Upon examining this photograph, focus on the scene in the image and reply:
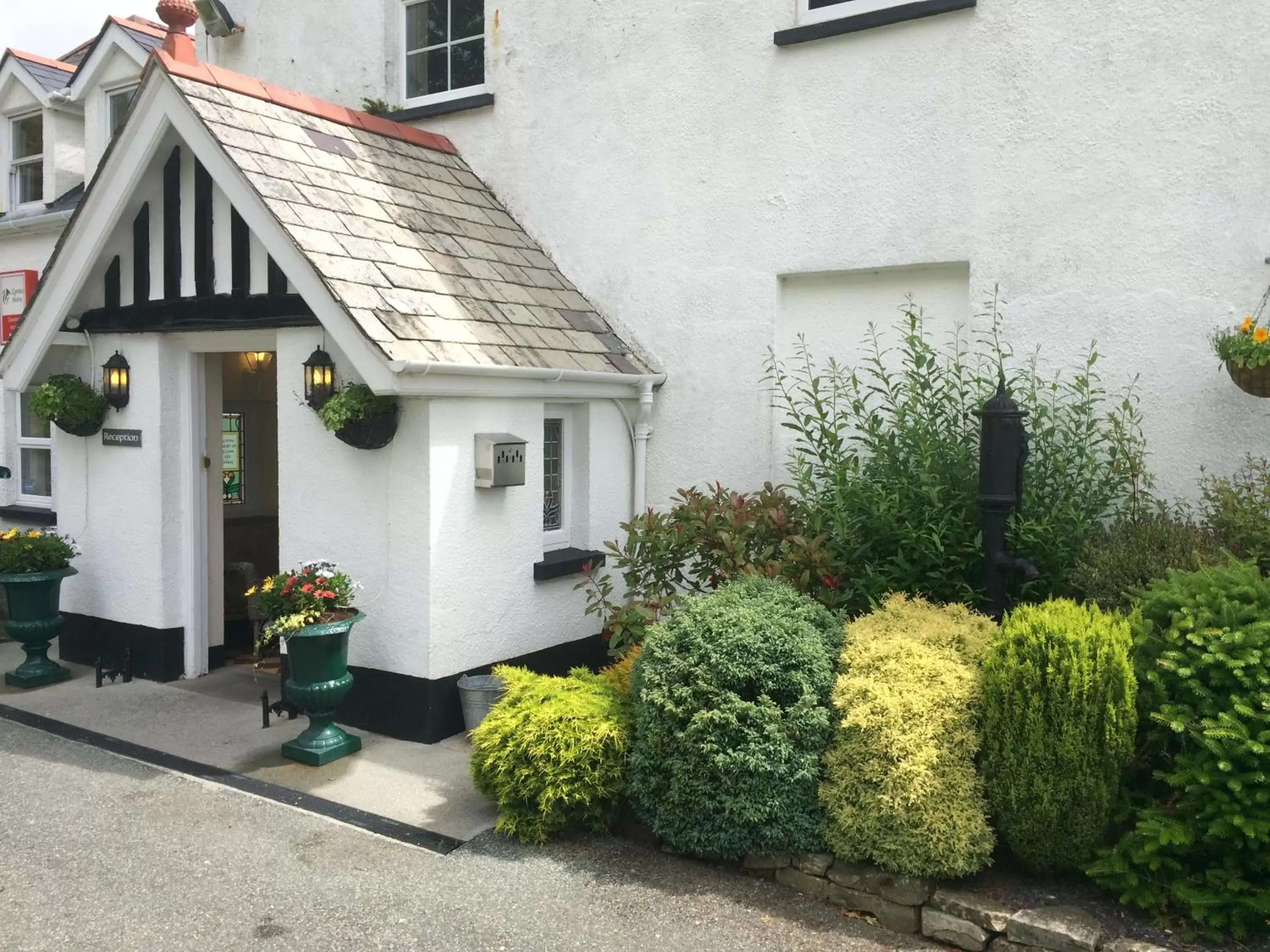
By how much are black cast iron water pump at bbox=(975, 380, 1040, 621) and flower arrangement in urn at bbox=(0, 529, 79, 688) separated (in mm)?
7156

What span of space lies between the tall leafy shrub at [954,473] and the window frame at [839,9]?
90.2 inches

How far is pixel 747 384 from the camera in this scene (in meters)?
8.26

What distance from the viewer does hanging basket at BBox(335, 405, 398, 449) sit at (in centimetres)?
683

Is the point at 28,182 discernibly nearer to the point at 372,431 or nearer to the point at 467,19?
the point at 467,19

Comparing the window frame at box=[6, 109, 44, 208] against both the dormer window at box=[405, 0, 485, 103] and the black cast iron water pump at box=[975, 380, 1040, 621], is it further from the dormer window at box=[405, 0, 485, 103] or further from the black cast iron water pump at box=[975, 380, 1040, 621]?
the black cast iron water pump at box=[975, 380, 1040, 621]

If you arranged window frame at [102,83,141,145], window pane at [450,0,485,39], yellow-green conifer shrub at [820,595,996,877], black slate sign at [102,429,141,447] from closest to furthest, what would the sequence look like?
yellow-green conifer shrub at [820,595,996,877] → black slate sign at [102,429,141,447] → window pane at [450,0,485,39] → window frame at [102,83,141,145]

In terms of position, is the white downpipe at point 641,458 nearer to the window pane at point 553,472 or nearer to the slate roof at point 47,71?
the window pane at point 553,472

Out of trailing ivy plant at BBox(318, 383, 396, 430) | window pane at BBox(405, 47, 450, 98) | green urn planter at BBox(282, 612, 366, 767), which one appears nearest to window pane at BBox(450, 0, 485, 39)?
window pane at BBox(405, 47, 450, 98)

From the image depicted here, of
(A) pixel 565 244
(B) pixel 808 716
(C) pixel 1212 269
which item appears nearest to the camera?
(B) pixel 808 716

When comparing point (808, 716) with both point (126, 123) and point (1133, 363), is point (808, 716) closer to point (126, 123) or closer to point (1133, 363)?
point (1133, 363)

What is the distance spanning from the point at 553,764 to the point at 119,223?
5.97m

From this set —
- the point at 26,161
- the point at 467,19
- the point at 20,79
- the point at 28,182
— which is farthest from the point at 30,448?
the point at 467,19

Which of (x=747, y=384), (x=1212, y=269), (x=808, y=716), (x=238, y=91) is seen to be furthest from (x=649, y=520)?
(x=238, y=91)

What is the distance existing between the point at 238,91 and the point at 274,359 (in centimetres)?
359
